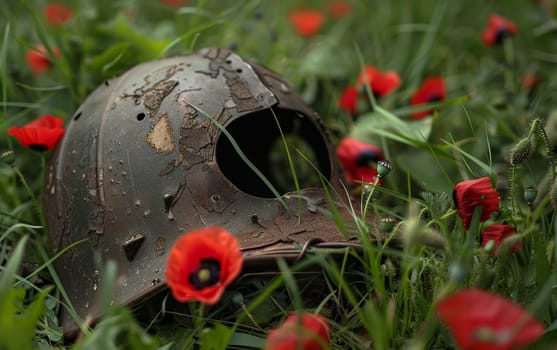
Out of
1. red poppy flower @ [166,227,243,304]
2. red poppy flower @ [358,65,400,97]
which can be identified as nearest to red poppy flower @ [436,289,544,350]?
red poppy flower @ [166,227,243,304]

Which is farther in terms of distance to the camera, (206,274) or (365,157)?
(365,157)

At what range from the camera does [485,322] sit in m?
1.15

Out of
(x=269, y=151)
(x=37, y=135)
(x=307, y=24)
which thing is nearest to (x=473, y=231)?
(x=269, y=151)

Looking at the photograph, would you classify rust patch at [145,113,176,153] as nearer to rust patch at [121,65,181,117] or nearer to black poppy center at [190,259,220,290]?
rust patch at [121,65,181,117]

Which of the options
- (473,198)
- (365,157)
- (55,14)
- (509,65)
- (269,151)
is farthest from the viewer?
(55,14)

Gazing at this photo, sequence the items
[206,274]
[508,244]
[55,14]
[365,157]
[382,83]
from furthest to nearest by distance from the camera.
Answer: [55,14], [382,83], [365,157], [508,244], [206,274]

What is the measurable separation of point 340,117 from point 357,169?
534 millimetres

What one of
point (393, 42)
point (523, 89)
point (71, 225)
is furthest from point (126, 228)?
point (393, 42)

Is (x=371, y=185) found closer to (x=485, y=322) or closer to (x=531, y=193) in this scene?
(x=531, y=193)

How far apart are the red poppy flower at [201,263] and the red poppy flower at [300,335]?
0.49ft

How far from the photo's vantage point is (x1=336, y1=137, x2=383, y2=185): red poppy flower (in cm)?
225

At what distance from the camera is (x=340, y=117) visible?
2766 millimetres

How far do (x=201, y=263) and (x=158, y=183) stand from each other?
41cm

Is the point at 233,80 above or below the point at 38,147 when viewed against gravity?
above
